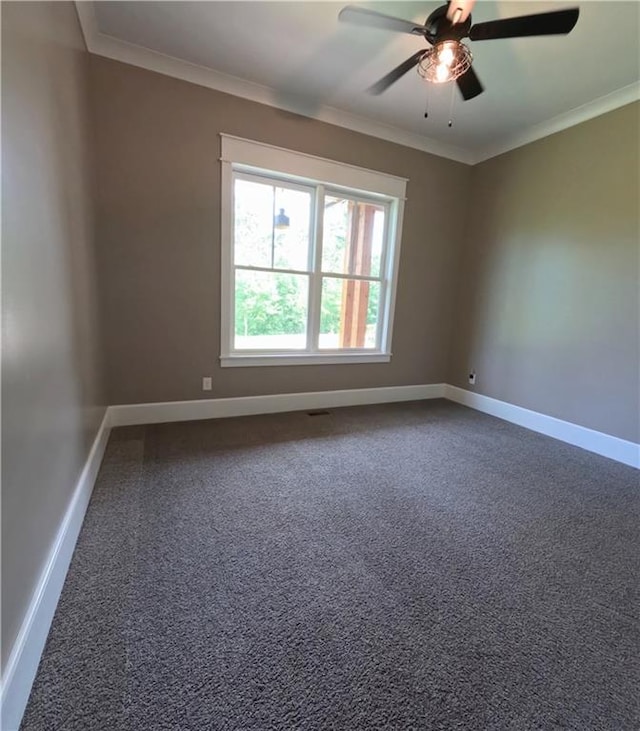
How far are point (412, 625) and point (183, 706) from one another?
78 centimetres

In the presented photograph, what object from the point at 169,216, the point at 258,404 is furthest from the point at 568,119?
the point at 258,404

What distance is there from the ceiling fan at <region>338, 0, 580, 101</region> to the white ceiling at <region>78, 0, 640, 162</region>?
375 mm

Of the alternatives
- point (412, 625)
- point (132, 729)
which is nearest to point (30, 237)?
point (132, 729)

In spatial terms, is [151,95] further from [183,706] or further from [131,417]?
[183,706]

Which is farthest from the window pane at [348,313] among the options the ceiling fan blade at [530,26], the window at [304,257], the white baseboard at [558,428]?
the ceiling fan blade at [530,26]

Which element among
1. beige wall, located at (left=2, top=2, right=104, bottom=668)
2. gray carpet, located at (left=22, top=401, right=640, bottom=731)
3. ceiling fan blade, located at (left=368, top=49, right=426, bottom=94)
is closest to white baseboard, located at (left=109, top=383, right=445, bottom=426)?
gray carpet, located at (left=22, top=401, right=640, bottom=731)

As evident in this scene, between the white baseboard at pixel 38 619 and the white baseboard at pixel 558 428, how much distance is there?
3.74m

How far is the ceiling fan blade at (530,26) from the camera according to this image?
162 cm

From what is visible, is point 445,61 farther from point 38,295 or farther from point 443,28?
point 38,295

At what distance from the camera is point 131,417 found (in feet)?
9.91

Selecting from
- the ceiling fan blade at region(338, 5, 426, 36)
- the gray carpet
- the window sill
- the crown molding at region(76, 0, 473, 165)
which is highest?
the crown molding at region(76, 0, 473, 165)

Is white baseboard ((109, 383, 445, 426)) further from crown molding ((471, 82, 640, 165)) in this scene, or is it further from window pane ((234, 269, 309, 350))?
crown molding ((471, 82, 640, 165))

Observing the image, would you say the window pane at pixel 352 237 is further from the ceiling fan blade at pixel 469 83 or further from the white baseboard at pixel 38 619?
the white baseboard at pixel 38 619

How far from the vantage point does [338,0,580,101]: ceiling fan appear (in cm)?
167
